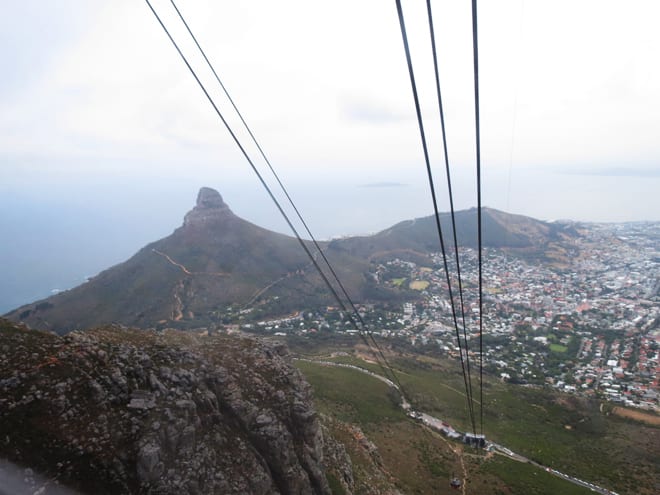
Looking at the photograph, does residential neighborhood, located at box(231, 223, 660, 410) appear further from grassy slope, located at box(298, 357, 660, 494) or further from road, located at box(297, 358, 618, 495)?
road, located at box(297, 358, 618, 495)

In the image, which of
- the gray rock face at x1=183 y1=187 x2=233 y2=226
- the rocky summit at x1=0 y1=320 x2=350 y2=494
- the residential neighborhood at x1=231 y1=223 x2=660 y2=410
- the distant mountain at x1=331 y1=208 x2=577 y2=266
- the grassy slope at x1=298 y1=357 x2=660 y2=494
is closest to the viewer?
the rocky summit at x1=0 y1=320 x2=350 y2=494

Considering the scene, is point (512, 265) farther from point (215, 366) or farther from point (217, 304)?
point (215, 366)

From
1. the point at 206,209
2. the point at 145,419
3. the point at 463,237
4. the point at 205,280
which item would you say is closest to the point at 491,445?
the point at 145,419

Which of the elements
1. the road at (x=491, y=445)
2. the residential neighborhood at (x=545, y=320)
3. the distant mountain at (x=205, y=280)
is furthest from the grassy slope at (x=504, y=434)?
the distant mountain at (x=205, y=280)

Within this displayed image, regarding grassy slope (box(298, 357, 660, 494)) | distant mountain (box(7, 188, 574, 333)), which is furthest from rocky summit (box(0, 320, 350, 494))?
distant mountain (box(7, 188, 574, 333))

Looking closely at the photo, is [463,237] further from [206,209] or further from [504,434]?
[504,434]

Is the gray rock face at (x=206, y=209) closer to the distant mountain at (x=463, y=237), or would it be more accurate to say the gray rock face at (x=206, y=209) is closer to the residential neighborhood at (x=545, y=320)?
the residential neighborhood at (x=545, y=320)
